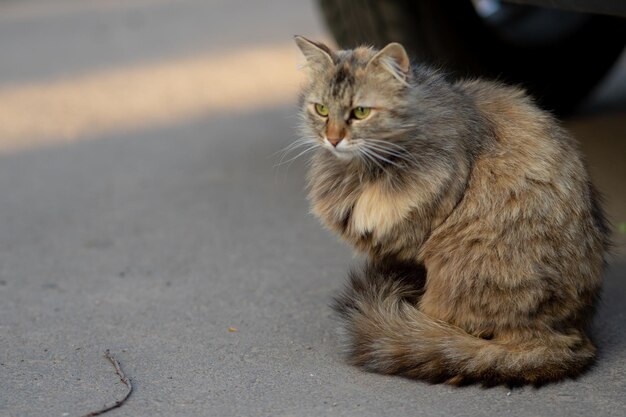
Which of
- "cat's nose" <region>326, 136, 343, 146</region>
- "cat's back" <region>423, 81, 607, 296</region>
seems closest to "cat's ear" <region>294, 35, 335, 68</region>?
"cat's nose" <region>326, 136, 343, 146</region>

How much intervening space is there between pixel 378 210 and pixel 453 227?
0.24 metres

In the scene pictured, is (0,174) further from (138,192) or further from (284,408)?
(284,408)

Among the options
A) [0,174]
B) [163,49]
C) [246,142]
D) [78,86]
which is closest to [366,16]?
[246,142]

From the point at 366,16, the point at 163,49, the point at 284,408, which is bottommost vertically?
the point at 163,49

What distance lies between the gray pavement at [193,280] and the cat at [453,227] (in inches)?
4.3

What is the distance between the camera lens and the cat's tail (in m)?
2.90

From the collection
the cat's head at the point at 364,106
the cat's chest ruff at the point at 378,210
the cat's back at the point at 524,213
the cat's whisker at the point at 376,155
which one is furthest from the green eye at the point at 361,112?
the cat's back at the point at 524,213

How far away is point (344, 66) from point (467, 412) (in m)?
1.14

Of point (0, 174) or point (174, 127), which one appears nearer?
point (0, 174)

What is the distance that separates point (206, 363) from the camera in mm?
3172

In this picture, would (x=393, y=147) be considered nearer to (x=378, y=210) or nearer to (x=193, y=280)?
(x=378, y=210)

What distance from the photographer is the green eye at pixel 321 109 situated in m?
3.07

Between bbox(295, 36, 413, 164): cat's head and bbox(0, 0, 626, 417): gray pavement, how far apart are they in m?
0.70

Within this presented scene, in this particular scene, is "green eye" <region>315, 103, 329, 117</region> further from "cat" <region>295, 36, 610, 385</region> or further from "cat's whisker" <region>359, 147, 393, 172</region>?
"cat's whisker" <region>359, 147, 393, 172</region>
